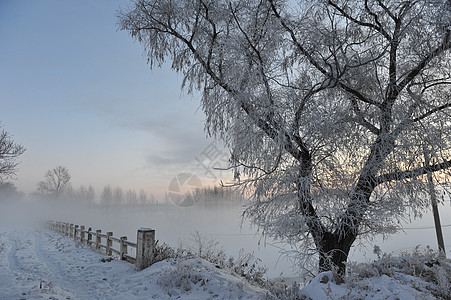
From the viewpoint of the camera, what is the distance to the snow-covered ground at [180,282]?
385 centimetres

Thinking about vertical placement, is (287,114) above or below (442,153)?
above

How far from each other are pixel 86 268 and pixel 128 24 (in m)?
7.59

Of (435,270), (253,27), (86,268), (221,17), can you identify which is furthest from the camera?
(86,268)

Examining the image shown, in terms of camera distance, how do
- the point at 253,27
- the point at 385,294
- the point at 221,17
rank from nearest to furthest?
the point at 385,294
the point at 253,27
the point at 221,17

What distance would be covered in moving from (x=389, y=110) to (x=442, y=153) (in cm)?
135

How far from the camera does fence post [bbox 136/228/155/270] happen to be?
774cm

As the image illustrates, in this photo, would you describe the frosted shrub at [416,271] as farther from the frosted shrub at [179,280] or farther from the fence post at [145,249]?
the fence post at [145,249]

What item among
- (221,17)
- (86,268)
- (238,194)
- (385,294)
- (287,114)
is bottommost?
(86,268)

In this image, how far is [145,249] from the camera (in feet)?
25.7

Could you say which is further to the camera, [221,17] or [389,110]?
[221,17]

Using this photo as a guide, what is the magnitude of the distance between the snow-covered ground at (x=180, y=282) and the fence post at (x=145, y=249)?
32 centimetres

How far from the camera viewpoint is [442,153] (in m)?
5.31

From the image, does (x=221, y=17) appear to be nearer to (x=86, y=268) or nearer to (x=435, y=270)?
(x=435, y=270)

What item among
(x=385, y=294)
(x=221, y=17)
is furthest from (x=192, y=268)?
(x=221, y=17)
